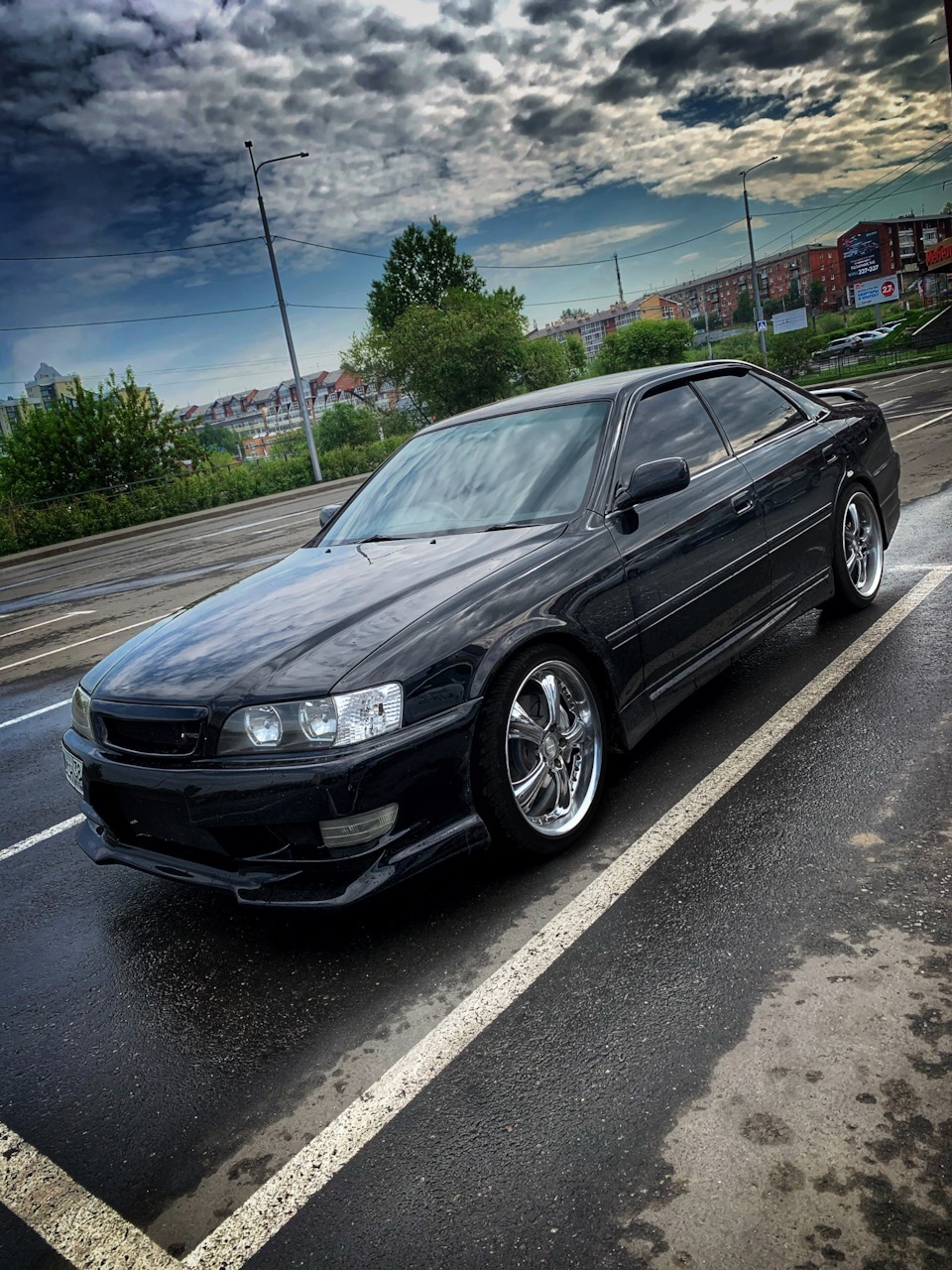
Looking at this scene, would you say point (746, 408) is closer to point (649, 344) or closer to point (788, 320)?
point (788, 320)

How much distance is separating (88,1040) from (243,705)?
1040mm

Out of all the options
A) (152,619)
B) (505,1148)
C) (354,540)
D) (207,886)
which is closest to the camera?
(505,1148)

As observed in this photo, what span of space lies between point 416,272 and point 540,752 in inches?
2963

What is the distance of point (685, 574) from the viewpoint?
3.70 m

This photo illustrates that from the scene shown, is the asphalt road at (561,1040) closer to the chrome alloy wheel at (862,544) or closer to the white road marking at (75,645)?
the chrome alloy wheel at (862,544)

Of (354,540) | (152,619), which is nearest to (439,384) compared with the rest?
(152,619)

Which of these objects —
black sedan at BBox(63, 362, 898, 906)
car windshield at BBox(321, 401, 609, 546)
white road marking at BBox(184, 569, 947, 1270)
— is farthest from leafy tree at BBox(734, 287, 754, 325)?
white road marking at BBox(184, 569, 947, 1270)

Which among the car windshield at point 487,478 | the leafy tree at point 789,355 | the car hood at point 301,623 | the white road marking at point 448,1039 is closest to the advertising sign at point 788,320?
the leafy tree at point 789,355

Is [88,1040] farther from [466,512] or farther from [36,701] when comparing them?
[36,701]

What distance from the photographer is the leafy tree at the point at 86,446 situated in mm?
33250

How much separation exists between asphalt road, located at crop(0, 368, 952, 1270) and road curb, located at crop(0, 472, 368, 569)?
19433 millimetres

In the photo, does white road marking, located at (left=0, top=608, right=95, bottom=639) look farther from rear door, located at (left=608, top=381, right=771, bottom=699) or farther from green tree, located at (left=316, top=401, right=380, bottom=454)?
green tree, located at (left=316, top=401, right=380, bottom=454)

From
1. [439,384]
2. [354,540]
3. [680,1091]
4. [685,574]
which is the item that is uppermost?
[439,384]

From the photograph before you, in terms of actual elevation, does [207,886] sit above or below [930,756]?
above
